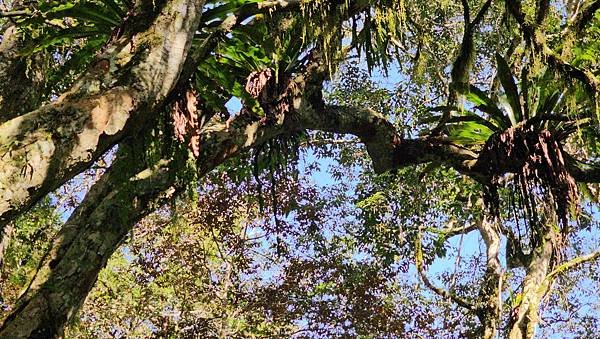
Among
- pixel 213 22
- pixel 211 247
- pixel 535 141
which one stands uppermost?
pixel 211 247

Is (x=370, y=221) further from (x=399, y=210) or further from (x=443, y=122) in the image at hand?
(x=443, y=122)

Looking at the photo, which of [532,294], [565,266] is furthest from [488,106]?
[532,294]

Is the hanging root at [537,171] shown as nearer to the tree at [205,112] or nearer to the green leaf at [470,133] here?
the tree at [205,112]

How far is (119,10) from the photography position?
2.94 m

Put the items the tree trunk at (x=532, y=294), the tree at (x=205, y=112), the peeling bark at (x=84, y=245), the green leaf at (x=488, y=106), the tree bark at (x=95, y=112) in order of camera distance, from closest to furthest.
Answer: the tree bark at (x=95, y=112) → the tree at (x=205, y=112) → the peeling bark at (x=84, y=245) → the green leaf at (x=488, y=106) → the tree trunk at (x=532, y=294)

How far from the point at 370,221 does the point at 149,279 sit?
10.8 feet

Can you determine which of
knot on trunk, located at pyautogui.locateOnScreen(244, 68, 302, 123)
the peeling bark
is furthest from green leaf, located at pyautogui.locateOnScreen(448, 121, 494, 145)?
the peeling bark

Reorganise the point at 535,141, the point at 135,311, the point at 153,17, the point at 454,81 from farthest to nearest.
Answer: the point at 135,311, the point at 454,81, the point at 535,141, the point at 153,17

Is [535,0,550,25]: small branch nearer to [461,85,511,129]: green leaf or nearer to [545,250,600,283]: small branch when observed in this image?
[461,85,511,129]: green leaf

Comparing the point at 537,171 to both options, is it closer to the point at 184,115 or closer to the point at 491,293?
the point at 184,115

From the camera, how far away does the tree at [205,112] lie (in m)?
1.82

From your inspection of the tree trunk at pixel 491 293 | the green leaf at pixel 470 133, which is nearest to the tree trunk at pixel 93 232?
the green leaf at pixel 470 133

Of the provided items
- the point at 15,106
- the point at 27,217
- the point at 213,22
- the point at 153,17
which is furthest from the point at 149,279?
the point at 153,17

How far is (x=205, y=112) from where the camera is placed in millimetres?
3492
